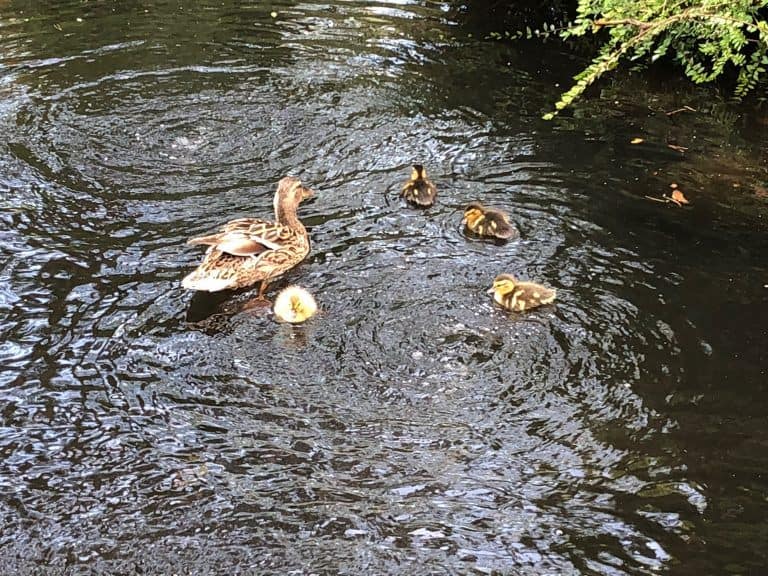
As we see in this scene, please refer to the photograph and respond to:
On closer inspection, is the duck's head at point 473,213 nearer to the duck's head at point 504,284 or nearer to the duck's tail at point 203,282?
the duck's head at point 504,284

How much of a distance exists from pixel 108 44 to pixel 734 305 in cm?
755

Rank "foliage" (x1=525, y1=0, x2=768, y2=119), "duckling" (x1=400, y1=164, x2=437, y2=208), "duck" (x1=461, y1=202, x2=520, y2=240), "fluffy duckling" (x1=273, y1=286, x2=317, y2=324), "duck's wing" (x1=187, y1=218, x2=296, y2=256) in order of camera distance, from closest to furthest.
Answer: "fluffy duckling" (x1=273, y1=286, x2=317, y2=324), "duck's wing" (x1=187, y1=218, x2=296, y2=256), "duck" (x1=461, y1=202, x2=520, y2=240), "duckling" (x1=400, y1=164, x2=437, y2=208), "foliage" (x1=525, y1=0, x2=768, y2=119)

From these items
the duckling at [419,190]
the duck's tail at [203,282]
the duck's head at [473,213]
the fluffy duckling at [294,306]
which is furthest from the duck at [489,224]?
the duck's tail at [203,282]

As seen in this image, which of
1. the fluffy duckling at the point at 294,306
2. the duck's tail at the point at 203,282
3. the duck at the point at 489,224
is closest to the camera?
the fluffy duckling at the point at 294,306

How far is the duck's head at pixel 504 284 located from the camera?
479cm

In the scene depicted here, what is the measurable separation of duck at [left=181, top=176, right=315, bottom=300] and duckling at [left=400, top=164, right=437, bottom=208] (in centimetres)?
93

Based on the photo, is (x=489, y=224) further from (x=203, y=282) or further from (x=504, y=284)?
(x=203, y=282)

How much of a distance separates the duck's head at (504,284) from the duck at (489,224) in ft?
2.47

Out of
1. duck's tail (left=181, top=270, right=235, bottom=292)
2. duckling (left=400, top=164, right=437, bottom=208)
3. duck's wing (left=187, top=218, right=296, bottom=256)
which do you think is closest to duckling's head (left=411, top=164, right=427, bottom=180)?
duckling (left=400, top=164, right=437, bottom=208)

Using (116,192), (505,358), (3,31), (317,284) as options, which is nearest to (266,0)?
(3,31)

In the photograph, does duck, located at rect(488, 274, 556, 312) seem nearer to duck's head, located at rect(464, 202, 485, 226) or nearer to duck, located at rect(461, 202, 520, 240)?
duck, located at rect(461, 202, 520, 240)

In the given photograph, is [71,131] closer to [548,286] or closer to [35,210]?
[35,210]

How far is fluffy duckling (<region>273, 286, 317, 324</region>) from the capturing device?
4.73m

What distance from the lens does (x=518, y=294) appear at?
477 centimetres
